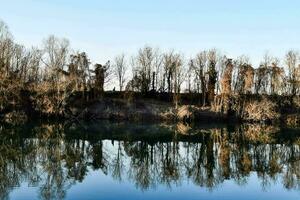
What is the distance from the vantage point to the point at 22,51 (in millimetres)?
55250

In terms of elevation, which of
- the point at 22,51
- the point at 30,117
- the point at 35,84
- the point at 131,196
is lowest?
the point at 131,196

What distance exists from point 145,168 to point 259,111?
36.9m

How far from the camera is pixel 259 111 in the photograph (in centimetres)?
5362

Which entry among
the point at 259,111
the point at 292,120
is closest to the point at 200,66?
the point at 259,111

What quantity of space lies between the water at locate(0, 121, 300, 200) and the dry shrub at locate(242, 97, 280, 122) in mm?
22595

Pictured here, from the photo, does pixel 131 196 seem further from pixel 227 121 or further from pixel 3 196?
pixel 227 121

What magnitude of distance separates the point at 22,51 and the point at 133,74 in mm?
15947

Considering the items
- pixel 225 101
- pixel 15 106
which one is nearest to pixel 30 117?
pixel 15 106

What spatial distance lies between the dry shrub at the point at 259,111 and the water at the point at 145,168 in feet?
74.1

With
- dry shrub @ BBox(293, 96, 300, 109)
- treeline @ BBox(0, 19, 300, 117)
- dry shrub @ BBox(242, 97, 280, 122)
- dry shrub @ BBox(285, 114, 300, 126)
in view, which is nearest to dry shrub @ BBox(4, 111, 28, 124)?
treeline @ BBox(0, 19, 300, 117)

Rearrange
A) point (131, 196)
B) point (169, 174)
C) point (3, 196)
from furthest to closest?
1. point (169, 174)
2. point (131, 196)
3. point (3, 196)

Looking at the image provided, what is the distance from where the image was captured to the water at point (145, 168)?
14.3m

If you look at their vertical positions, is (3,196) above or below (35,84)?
below

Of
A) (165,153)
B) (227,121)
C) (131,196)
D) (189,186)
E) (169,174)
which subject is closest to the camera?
(131,196)
